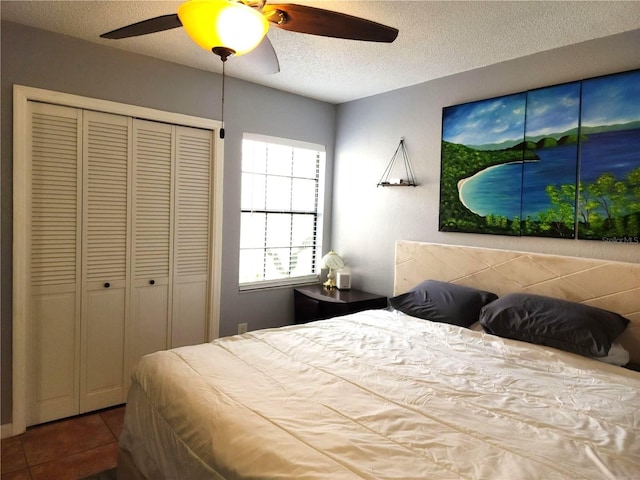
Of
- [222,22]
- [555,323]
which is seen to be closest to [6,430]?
[222,22]

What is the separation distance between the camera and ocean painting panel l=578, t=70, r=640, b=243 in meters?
2.34

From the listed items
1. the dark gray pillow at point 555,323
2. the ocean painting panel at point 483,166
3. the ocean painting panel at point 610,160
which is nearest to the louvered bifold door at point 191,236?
the ocean painting panel at point 483,166

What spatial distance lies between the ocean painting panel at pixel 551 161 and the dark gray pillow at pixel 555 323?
53 cm

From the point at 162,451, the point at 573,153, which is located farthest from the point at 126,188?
the point at 573,153

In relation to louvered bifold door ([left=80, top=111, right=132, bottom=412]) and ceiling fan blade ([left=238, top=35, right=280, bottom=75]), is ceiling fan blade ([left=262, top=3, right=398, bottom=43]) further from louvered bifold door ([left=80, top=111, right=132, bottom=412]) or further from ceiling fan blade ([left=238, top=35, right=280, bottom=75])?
louvered bifold door ([left=80, top=111, right=132, bottom=412])

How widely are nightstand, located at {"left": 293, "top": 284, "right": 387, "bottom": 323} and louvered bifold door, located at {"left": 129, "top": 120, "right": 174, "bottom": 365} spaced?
3.91ft

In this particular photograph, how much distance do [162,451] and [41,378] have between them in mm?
1659

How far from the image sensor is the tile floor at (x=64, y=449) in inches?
91.7

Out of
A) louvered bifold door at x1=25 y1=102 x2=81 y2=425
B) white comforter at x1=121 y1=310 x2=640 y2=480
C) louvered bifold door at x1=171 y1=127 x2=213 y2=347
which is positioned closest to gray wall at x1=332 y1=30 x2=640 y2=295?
white comforter at x1=121 y1=310 x2=640 y2=480

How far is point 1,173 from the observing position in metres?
2.54

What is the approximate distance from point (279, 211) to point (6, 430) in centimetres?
260

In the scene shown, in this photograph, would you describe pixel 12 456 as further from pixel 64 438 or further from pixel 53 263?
pixel 53 263

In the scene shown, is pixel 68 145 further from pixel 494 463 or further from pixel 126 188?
pixel 494 463

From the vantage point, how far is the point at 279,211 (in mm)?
4031
